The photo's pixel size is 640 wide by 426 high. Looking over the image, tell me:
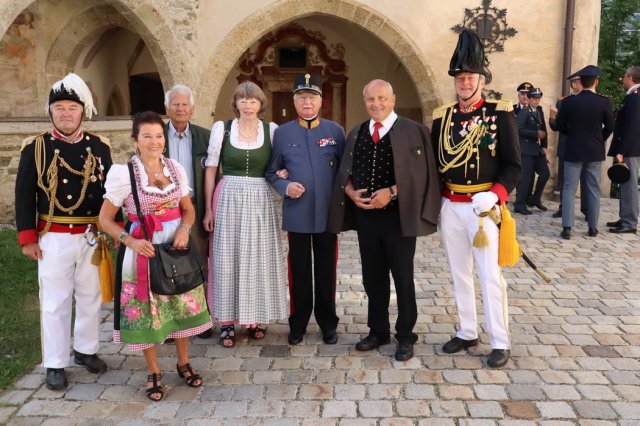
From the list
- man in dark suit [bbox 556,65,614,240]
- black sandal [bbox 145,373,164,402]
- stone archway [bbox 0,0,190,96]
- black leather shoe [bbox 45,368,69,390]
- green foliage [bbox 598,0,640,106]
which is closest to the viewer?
black sandal [bbox 145,373,164,402]

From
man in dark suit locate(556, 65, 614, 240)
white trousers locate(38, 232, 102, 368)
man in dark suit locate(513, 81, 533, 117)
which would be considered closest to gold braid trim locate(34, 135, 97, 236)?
white trousers locate(38, 232, 102, 368)

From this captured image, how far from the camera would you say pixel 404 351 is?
3547 millimetres

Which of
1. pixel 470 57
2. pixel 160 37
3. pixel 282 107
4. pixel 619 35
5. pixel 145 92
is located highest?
pixel 619 35

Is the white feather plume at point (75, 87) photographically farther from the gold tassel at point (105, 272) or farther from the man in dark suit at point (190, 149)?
the gold tassel at point (105, 272)

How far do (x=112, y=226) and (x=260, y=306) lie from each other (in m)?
1.17

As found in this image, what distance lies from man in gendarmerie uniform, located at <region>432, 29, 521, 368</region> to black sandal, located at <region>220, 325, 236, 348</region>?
1567 millimetres

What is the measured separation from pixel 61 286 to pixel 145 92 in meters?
10.9

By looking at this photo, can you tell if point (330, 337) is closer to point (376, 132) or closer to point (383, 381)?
point (383, 381)

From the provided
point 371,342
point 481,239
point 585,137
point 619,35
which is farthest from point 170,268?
point 619,35

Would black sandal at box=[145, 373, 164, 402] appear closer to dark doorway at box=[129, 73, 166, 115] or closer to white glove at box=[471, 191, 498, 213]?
white glove at box=[471, 191, 498, 213]

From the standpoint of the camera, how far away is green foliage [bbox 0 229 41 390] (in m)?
3.50

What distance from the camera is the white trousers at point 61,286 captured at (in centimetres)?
323

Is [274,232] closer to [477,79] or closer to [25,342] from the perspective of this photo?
[477,79]

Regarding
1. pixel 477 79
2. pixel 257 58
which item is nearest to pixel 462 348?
pixel 477 79
